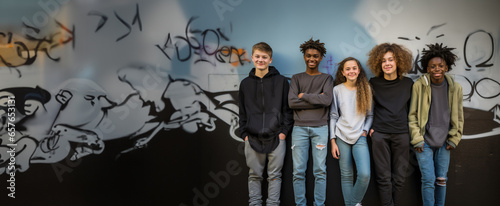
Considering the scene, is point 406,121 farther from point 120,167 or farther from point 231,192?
point 120,167

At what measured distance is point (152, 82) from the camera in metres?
4.16

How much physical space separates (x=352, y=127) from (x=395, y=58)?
907 millimetres

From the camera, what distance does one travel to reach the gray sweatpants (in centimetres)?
382

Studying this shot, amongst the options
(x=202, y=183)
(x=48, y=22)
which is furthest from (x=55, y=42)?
(x=202, y=183)

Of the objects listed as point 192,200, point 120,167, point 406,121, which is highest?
point 406,121

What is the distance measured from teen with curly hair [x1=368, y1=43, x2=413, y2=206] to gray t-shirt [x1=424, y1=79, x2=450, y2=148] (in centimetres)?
23

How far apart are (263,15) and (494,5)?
2811 mm

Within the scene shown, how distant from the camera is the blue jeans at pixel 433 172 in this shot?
374 centimetres

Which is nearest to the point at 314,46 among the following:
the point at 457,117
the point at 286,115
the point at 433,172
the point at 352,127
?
the point at 286,115

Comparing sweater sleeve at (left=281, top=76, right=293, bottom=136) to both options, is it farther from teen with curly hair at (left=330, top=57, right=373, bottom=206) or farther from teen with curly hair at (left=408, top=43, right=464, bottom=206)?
teen with curly hair at (left=408, top=43, right=464, bottom=206)

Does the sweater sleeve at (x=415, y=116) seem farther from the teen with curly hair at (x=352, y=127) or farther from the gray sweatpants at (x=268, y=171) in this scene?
the gray sweatpants at (x=268, y=171)

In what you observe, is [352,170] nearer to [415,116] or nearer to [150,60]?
[415,116]

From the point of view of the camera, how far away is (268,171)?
3898 millimetres

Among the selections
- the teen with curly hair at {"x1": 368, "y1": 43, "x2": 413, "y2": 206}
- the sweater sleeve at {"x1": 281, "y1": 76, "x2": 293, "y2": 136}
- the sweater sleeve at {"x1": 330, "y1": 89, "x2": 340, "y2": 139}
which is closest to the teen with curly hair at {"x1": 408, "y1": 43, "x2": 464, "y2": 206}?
the teen with curly hair at {"x1": 368, "y1": 43, "x2": 413, "y2": 206}
